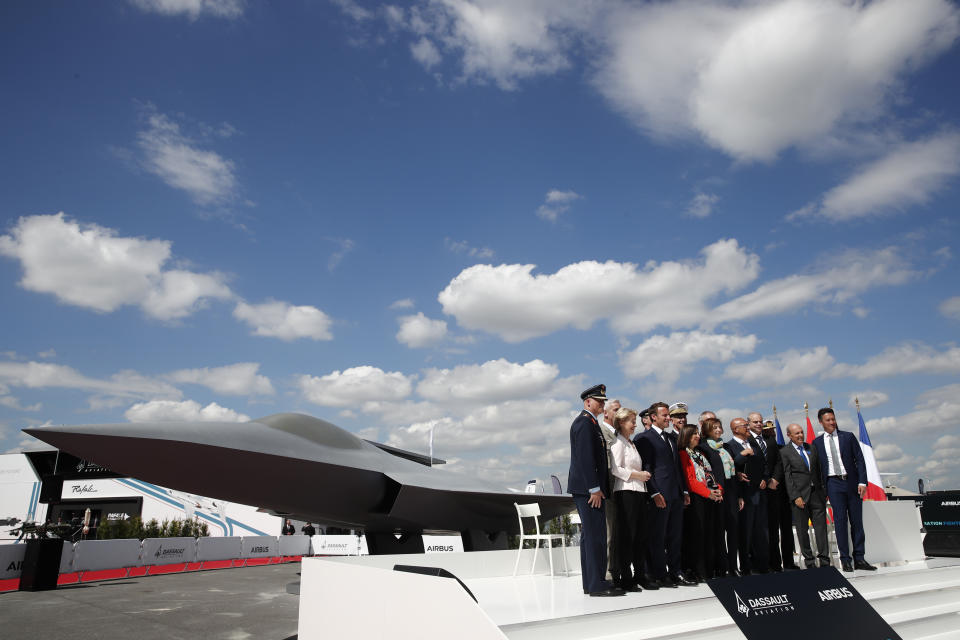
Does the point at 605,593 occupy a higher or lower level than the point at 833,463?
lower

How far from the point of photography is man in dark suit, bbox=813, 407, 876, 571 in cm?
592

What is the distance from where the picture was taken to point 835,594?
337cm

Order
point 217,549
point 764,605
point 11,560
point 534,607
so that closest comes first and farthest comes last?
point 764,605, point 534,607, point 11,560, point 217,549

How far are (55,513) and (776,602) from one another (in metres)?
42.8

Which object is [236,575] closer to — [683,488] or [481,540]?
[481,540]

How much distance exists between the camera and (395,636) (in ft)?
9.71

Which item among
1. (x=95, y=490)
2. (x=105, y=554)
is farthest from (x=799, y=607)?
(x=95, y=490)

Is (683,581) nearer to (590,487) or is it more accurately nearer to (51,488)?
(590,487)

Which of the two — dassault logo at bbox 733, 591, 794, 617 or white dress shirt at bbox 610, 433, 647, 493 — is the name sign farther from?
white dress shirt at bbox 610, 433, 647, 493

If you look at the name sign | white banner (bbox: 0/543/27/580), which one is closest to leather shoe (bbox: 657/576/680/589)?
the name sign

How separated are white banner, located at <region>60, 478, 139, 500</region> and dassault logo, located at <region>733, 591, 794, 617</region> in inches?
1442

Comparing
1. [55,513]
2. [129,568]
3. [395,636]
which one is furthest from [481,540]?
[55,513]

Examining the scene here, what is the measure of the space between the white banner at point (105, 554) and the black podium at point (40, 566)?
3.11 m

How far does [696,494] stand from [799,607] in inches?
72.2
